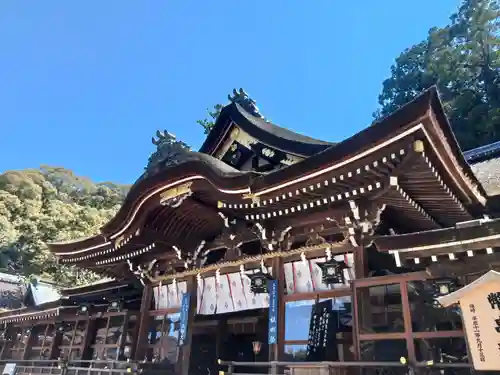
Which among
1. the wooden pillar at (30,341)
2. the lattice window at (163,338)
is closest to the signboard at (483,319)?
the lattice window at (163,338)

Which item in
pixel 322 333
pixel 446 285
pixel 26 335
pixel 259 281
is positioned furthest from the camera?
pixel 26 335

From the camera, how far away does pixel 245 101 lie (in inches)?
428

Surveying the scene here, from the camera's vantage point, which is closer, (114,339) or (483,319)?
(483,319)

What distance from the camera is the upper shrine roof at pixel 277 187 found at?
508 centimetres

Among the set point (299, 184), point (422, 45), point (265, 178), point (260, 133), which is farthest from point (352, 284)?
point (422, 45)

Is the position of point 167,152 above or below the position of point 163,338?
above

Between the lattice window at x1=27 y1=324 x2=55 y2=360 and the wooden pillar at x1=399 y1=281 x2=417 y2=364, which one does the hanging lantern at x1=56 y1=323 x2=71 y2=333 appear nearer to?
the lattice window at x1=27 y1=324 x2=55 y2=360

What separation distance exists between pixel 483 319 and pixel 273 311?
3.68 metres

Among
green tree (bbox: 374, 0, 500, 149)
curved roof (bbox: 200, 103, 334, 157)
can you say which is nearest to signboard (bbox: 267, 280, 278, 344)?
curved roof (bbox: 200, 103, 334, 157)

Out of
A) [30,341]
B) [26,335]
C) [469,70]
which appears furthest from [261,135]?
[469,70]

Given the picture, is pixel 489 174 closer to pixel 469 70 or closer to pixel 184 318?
pixel 184 318

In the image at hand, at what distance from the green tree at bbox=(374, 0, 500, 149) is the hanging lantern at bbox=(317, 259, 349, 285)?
65.1 feet

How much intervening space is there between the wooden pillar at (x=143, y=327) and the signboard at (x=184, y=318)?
151 centimetres

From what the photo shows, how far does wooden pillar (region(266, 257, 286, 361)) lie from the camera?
661cm
